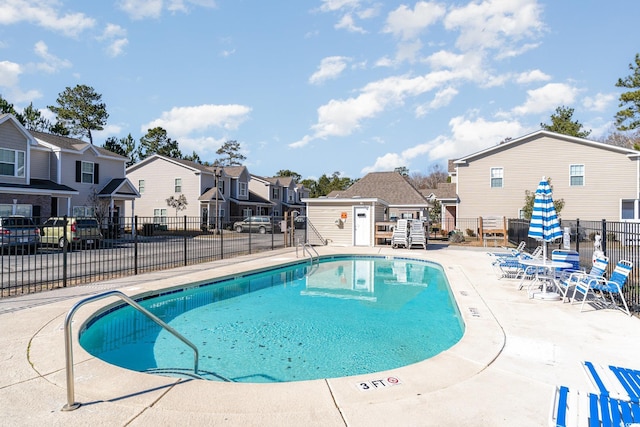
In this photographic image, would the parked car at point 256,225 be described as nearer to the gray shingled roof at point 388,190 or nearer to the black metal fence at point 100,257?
the gray shingled roof at point 388,190

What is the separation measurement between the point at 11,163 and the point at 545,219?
83.4 feet

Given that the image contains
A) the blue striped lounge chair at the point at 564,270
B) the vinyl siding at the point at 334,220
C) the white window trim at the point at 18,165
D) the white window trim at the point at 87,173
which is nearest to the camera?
the blue striped lounge chair at the point at 564,270

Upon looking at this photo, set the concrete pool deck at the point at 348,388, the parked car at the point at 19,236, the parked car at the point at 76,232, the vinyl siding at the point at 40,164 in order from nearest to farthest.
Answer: the concrete pool deck at the point at 348,388 < the parked car at the point at 19,236 < the parked car at the point at 76,232 < the vinyl siding at the point at 40,164

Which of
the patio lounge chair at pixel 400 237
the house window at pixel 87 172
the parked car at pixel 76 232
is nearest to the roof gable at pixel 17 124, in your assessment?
the house window at pixel 87 172

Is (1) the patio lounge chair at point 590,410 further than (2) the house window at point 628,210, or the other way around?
(2) the house window at point 628,210

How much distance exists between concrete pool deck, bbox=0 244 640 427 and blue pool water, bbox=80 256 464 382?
953 millimetres

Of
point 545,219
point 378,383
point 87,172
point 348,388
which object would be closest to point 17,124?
point 87,172

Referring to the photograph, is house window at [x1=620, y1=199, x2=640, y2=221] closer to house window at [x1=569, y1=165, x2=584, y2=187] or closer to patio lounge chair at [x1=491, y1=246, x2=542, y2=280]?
house window at [x1=569, y1=165, x2=584, y2=187]

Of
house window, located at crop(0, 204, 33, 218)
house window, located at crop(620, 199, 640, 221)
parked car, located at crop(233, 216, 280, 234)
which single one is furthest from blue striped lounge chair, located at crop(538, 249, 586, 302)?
parked car, located at crop(233, 216, 280, 234)

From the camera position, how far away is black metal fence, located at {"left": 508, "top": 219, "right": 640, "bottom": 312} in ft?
24.9

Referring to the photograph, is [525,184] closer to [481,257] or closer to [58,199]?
[481,257]

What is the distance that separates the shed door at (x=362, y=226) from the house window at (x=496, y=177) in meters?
10.7

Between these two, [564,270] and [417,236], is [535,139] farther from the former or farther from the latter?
[564,270]

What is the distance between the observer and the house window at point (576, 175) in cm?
2388
